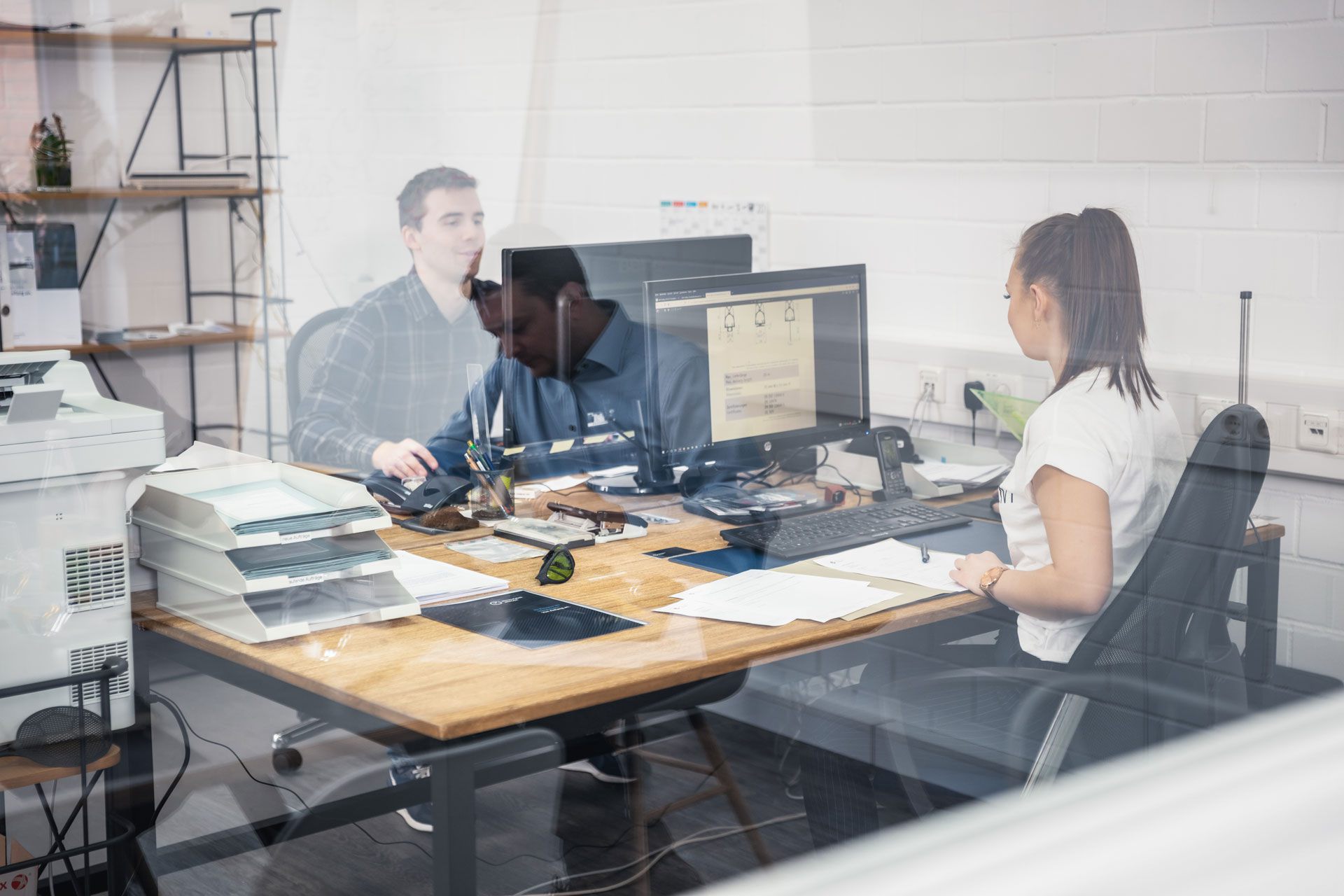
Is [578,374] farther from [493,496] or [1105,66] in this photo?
[1105,66]

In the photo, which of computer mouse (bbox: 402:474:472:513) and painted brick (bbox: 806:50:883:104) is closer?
computer mouse (bbox: 402:474:472:513)

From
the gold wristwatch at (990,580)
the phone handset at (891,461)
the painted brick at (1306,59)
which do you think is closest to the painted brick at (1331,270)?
the painted brick at (1306,59)

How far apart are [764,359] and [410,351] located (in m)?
0.88

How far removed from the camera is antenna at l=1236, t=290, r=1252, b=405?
175 centimetres

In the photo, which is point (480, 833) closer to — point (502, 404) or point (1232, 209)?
point (502, 404)

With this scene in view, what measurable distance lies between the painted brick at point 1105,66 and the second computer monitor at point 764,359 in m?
0.59

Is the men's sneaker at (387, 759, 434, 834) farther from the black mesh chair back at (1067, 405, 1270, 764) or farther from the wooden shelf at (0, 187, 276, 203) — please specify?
the black mesh chair back at (1067, 405, 1270, 764)

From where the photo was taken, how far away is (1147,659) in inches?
65.5

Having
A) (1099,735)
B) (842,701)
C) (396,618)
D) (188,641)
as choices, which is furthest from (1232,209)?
(188,641)

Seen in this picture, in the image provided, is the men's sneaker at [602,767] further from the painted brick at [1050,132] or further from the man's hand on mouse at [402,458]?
the painted brick at [1050,132]

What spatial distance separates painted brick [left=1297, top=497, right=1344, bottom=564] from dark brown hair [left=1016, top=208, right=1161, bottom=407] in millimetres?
287

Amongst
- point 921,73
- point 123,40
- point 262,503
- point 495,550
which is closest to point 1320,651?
point 921,73

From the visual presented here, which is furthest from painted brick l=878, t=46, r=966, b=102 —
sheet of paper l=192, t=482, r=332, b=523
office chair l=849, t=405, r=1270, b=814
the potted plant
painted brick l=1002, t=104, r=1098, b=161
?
the potted plant

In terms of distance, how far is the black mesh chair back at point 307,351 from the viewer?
1.30 meters
